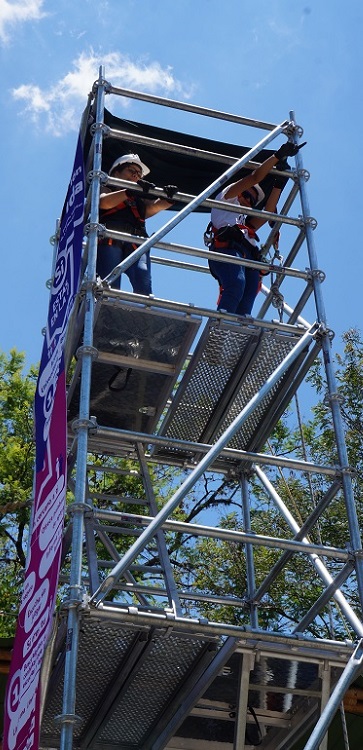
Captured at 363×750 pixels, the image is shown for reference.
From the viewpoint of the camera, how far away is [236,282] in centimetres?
931

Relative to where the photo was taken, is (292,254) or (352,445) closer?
(292,254)

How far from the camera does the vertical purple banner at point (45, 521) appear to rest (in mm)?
6520

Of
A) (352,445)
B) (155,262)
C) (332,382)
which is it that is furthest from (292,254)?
(352,445)

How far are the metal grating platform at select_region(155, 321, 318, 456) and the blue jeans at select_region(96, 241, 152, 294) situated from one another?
37.7 inches

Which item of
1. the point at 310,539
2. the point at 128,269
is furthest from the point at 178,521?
the point at 310,539

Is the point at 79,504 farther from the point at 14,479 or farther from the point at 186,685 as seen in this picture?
the point at 14,479

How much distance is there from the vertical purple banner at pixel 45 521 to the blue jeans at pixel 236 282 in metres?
1.43

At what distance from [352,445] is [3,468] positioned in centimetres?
667

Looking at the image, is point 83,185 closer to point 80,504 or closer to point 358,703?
point 80,504

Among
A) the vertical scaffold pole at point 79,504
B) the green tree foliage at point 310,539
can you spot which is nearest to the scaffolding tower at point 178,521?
the vertical scaffold pole at point 79,504

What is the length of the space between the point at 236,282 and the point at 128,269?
92cm

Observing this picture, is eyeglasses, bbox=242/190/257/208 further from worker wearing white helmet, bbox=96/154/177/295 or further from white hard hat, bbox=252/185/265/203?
worker wearing white helmet, bbox=96/154/177/295

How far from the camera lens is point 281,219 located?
9.57 m

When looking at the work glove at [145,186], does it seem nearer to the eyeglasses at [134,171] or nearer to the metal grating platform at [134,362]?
the eyeglasses at [134,171]
